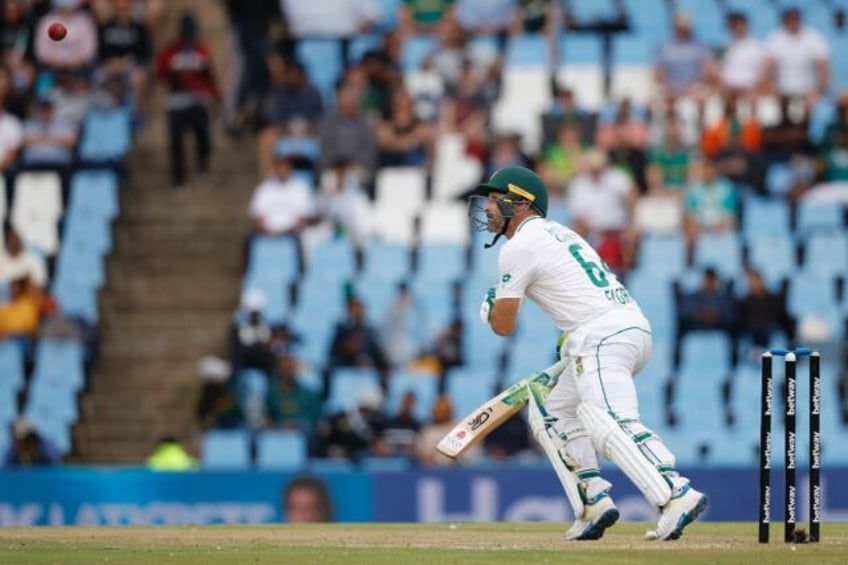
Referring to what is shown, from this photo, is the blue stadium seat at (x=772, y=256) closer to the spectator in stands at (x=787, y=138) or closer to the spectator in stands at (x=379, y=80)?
the spectator in stands at (x=787, y=138)

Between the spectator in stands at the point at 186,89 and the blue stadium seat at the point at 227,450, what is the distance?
15.5ft

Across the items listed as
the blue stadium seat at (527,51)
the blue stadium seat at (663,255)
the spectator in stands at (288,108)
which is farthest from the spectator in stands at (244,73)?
the blue stadium seat at (663,255)

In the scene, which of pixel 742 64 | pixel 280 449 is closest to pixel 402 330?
pixel 280 449

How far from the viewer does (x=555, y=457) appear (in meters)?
11.3

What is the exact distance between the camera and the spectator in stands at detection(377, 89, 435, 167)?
22.2 m

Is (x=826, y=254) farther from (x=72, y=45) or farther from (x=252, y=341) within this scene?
(x=72, y=45)

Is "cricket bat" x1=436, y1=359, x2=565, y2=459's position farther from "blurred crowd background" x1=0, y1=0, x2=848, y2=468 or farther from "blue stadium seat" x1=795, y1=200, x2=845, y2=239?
"blue stadium seat" x1=795, y1=200, x2=845, y2=239

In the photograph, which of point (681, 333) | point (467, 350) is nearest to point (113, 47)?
point (467, 350)

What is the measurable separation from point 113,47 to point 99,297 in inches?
141

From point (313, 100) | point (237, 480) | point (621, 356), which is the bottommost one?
point (237, 480)

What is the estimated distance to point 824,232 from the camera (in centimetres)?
2086

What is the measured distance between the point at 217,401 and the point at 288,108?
4476 millimetres

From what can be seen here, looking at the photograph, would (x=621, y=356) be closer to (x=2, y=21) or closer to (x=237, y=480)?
(x=237, y=480)

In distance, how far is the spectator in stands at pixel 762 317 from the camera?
19.7 metres
